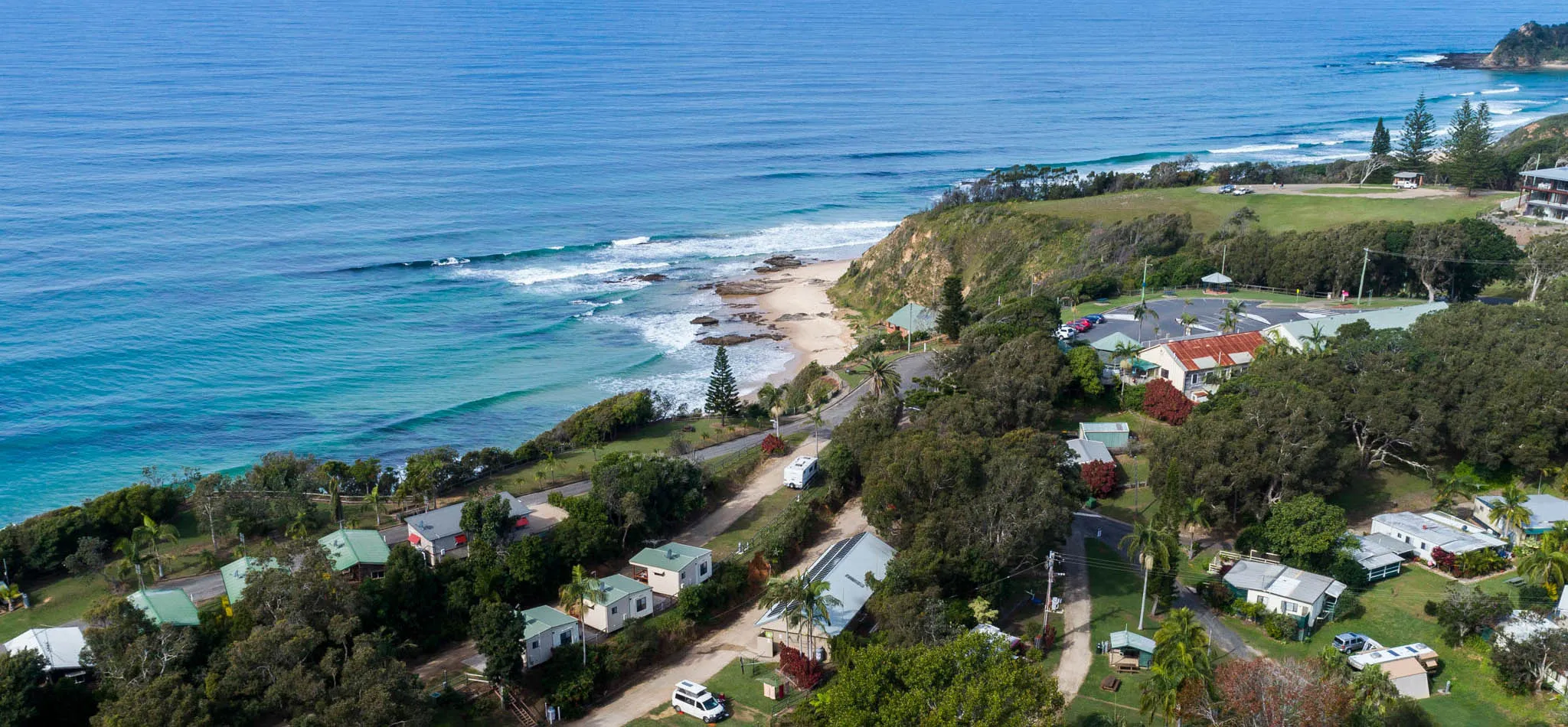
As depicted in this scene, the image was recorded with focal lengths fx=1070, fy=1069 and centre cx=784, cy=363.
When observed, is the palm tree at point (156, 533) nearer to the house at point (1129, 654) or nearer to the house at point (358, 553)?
the house at point (358, 553)

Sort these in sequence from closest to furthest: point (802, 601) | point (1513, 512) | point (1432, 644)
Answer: point (1432, 644) < point (802, 601) < point (1513, 512)

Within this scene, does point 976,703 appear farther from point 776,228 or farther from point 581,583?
point 776,228

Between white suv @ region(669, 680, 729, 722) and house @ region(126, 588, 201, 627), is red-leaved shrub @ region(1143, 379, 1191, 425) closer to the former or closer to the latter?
white suv @ region(669, 680, 729, 722)

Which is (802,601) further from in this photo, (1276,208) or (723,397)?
(1276,208)

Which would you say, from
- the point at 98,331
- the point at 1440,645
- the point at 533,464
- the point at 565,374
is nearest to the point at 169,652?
the point at 533,464

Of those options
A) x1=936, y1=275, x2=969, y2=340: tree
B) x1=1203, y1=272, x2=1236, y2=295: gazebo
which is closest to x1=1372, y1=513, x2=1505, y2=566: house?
x1=936, y1=275, x2=969, y2=340: tree

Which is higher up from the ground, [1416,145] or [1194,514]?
[1416,145]

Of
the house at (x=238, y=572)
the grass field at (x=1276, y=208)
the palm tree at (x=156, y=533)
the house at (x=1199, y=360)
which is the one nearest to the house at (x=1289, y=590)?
the house at (x=1199, y=360)

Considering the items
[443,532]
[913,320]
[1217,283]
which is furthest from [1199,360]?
[443,532]
